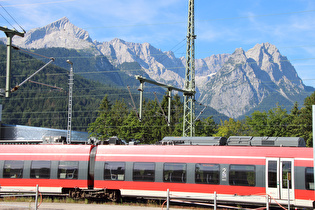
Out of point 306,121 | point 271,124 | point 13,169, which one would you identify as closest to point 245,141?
point 13,169

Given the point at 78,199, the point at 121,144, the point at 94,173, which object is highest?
the point at 121,144

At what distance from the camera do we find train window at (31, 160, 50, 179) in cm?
2485

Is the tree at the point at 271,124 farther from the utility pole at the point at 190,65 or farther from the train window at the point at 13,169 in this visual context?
the train window at the point at 13,169

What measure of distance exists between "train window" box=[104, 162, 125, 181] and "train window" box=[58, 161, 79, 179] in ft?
6.43

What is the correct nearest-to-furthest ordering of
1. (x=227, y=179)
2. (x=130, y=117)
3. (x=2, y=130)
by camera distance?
(x=227, y=179)
(x=2, y=130)
(x=130, y=117)

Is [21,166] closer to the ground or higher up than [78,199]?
higher up

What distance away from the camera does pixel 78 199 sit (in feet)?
80.1

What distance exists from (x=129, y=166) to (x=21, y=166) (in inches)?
292

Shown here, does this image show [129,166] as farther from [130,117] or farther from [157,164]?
[130,117]

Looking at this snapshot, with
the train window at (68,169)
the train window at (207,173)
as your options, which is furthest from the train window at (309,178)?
the train window at (68,169)

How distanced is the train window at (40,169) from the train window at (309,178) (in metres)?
15.4

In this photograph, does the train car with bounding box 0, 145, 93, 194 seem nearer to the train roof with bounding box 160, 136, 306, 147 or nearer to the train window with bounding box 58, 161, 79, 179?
the train window with bounding box 58, 161, 79, 179

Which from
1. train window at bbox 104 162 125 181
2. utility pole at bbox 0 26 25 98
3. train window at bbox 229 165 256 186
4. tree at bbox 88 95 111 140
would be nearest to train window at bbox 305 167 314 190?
train window at bbox 229 165 256 186

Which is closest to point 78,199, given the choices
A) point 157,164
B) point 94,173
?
point 94,173
